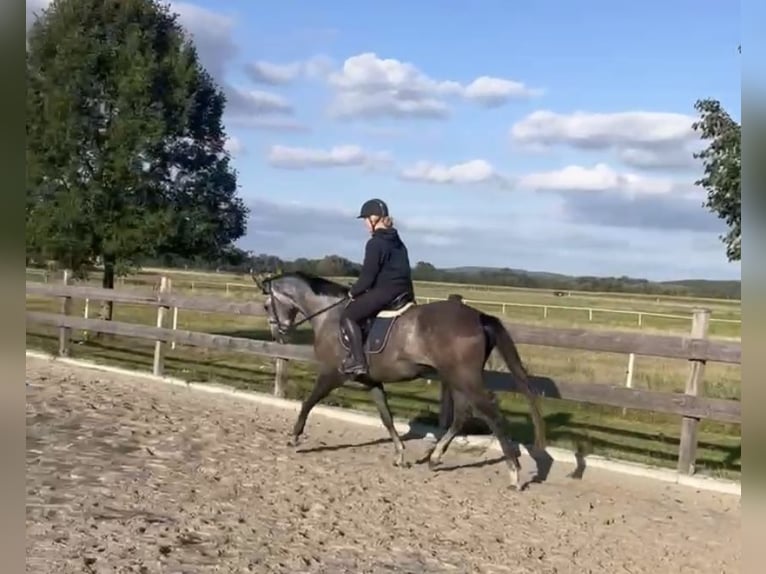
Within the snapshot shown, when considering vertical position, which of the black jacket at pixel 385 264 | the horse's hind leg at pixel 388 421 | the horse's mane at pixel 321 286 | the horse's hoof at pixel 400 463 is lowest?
the horse's hoof at pixel 400 463

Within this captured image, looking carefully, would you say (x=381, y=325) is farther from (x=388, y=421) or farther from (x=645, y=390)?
(x=645, y=390)

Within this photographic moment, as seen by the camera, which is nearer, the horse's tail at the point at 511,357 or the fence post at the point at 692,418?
the horse's tail at the point at 511,357

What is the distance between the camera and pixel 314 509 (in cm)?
569

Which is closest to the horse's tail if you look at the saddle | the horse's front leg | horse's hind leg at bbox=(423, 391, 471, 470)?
horse's hind leg at bbox=(423, 391, 471, 470)

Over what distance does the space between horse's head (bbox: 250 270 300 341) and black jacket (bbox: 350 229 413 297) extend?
1.08m

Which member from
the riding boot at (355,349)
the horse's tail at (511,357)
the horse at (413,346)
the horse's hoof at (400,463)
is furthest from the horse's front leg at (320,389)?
the horse's tail at (511,357)

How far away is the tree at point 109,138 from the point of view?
17.7 metres

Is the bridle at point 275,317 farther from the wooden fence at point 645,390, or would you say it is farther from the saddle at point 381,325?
the wooden fence at point 645,390

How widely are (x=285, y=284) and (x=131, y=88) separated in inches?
449

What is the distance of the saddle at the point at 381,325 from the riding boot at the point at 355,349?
4 cm

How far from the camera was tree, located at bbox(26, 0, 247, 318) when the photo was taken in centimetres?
1773
